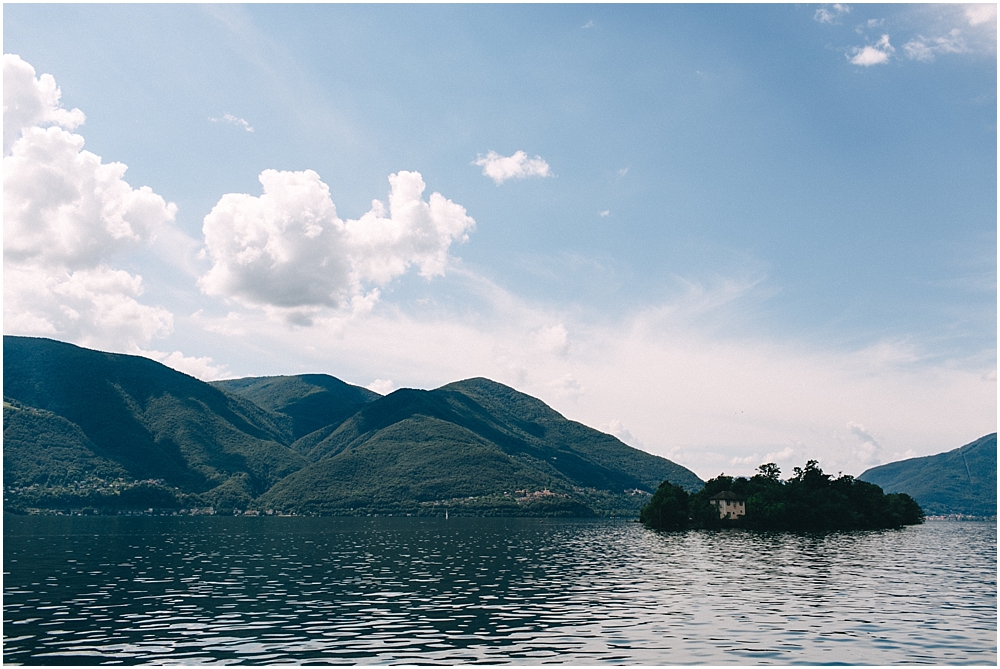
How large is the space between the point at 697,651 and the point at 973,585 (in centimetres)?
4974

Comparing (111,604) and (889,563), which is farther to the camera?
(889,563)

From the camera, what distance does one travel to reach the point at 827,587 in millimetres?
67750

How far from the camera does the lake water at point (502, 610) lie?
40.3m

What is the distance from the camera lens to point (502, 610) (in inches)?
2185

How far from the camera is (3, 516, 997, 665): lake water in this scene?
40.3 metres

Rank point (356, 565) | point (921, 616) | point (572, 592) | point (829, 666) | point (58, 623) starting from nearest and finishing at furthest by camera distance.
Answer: point (829, 666) → point (58, 623) → point (921, 616) → point (572, 592) → point (356, 565)

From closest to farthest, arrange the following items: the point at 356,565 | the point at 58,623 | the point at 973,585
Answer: the point at 58,623
the point at 973,585
the point at 356,565

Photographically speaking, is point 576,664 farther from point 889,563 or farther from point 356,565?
point 889,563

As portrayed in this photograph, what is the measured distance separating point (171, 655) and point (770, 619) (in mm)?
38235

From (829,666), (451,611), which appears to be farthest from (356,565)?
(829,666)

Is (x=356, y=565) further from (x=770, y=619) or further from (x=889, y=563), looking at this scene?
(x=889, y=563)

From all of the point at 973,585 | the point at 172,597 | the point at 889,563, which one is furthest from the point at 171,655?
the point at 889,563

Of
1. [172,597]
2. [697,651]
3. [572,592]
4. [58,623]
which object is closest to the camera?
[697,651]

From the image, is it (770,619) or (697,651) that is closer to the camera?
(697,651)
